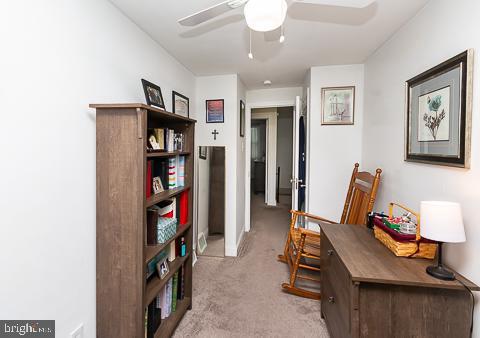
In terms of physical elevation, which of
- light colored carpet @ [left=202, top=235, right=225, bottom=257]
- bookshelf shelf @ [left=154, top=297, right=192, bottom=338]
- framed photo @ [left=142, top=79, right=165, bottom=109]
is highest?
framed photo @ [left=142, top=79, right=165, bottom=109]

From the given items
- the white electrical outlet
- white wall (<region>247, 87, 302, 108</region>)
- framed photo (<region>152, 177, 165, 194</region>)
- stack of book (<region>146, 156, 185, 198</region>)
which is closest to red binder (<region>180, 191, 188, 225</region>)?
stack of book (<region>146, 156, 185, 198</region>)

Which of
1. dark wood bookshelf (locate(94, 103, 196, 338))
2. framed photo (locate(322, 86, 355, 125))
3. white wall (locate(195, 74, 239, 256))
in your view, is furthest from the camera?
white wall (locate(195, 74, 239, 256))

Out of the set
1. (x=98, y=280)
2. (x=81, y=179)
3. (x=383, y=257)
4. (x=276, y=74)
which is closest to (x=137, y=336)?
(x=98, y=280)

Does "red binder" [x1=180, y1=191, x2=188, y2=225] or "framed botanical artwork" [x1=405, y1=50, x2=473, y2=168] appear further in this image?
"red binder" [x1=180, y1=191, x2=188, y2=225]

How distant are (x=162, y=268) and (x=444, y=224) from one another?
1687mm

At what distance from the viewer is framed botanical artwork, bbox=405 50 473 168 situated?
1.21m

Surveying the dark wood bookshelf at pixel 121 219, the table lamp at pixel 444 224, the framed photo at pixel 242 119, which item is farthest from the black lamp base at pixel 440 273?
the framed photo at pixel 242 119

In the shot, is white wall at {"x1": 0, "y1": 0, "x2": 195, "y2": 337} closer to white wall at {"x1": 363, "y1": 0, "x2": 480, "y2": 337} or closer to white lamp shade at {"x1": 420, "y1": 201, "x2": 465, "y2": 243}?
white lamp shade at {"x1": 420, "y1": 201, "x2": 465, "y2": 243}

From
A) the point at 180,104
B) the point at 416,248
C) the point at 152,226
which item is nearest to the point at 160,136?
the point at 152,226

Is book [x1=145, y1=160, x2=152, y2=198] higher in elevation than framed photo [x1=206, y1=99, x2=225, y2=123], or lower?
lower

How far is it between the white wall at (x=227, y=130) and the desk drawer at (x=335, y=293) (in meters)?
1.45

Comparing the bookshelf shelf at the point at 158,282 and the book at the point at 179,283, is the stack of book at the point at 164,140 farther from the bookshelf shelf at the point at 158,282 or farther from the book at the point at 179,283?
the book at the point at 179,283

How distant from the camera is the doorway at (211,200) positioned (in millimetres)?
3041

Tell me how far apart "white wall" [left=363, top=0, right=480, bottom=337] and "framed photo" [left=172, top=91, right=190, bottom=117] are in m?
1.99
